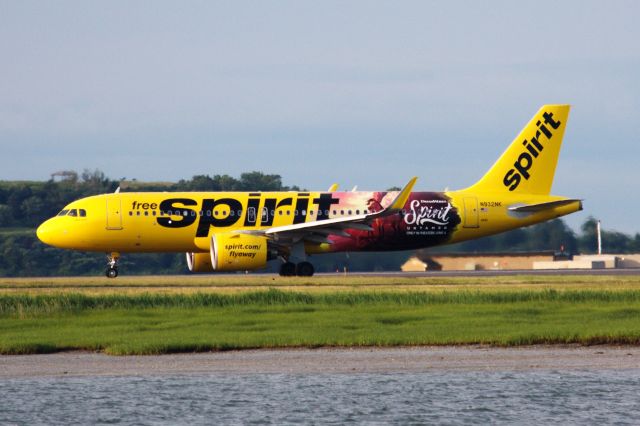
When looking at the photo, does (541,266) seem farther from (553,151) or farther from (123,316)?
(123,316)

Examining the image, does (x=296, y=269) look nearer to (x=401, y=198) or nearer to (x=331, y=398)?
(x=401, y=198)

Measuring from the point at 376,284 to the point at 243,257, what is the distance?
571 cm

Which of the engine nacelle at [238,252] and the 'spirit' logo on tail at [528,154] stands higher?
the 'spirit' logo on tail at [528,154]

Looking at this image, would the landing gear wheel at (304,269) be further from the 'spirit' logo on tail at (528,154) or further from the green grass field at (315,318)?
the 'spirit' logo on tail at (528,154)

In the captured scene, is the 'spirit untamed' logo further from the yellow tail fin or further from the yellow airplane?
the yellow tail fin

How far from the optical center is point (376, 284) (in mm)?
45250

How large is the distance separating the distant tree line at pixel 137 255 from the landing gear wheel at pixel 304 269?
12473 millimetres

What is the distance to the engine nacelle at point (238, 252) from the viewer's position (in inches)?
1876

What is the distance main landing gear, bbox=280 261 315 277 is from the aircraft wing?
47.6 inches

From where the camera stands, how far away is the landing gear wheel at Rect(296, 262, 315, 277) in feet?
168

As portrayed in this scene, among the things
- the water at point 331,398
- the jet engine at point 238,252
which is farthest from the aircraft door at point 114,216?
the water at point 331,398

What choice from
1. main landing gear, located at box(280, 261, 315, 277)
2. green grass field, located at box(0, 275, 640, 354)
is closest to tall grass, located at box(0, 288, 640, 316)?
green grass field, located at box(0, 275, 640, 354)

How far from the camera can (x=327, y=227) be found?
4969 centimetres

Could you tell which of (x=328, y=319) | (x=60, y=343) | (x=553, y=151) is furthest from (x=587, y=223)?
(x=60, y=343)
